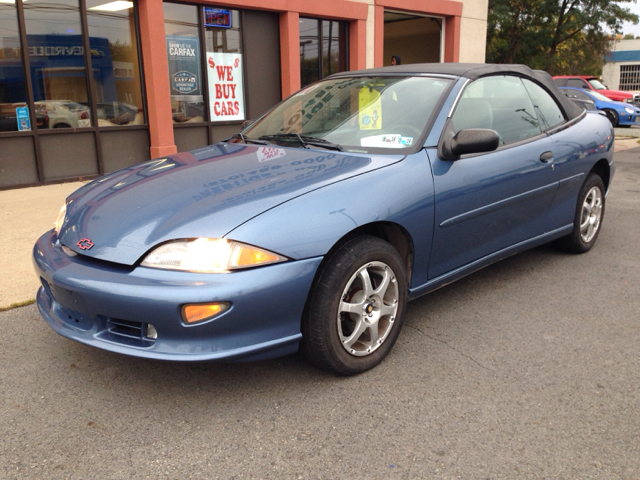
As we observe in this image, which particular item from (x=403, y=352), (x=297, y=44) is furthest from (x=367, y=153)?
(x=297, y=44)

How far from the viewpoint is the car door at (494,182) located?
3359 mm

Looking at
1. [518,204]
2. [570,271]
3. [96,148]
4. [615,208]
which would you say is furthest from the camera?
[96,148]

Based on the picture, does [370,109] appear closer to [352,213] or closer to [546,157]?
[352,213]

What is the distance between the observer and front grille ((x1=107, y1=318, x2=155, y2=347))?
2529 mm

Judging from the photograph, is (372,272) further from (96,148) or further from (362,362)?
(96,148)

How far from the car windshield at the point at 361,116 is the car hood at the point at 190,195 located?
0.66 feet

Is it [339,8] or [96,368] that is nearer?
[96,368]

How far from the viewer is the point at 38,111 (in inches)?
321

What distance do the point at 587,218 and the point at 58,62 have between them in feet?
23.6

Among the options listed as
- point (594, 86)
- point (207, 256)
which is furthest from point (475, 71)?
point (594, 86)

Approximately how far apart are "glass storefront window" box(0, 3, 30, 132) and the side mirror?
22.3 ft

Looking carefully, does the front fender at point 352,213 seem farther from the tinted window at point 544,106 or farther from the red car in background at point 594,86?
the red car in background at point 594,86

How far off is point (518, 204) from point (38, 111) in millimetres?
6945

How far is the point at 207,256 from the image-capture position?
8.20ft
